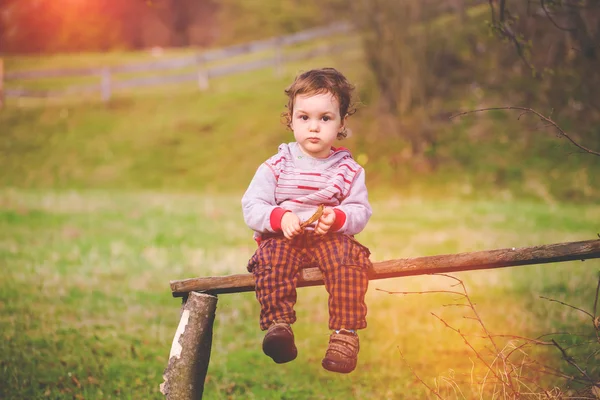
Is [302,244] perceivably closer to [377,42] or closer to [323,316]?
[323,316]

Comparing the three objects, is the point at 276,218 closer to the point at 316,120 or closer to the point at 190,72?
the point at 316,120

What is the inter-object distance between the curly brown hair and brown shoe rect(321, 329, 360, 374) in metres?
1.12

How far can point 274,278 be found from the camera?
3451 millimetres

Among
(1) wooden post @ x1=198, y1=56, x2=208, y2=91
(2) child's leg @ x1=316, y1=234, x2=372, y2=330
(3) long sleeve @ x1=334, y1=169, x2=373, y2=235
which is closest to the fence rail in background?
(1) wooden post @ x1=198, y1=56, x2=208, y2=91

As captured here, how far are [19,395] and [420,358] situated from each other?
9.62ft

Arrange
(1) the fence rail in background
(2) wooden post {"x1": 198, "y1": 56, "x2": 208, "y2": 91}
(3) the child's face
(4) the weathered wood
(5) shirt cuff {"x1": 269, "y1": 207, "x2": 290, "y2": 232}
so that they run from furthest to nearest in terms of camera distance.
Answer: (1) the fence rail in background → (2) wooden post {"x1": 198, "y1": 56, "x2": 208, "y2": 91} → (3) the child's face → (5) shirt cuff {"x1": 269, "y1": 207, "x2": 290, "y2": 232} → (4) the weathered wood

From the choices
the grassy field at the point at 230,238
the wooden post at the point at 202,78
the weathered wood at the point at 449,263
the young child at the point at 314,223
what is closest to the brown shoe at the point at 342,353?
the young child at the point at 314,223

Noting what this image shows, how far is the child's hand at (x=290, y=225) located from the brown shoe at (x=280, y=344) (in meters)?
0.43

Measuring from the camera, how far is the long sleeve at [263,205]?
138 inches

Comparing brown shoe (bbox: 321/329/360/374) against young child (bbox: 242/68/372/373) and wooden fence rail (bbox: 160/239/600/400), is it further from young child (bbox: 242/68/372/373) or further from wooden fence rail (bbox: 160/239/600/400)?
wooden fence rail (bbox: 160/239/600/400)

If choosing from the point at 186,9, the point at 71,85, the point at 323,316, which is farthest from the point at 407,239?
the point at 186,9

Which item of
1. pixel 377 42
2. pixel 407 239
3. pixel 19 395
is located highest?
pixel 377 42

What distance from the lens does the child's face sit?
3.60 metres

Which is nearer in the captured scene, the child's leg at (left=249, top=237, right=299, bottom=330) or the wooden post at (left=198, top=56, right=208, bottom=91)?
the child's leg at (left=249, top=237, right=299, bottom=330)
